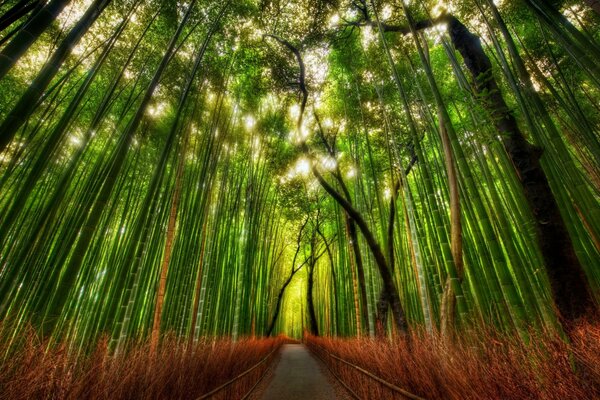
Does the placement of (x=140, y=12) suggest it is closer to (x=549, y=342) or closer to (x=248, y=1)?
(x=248, y=1)

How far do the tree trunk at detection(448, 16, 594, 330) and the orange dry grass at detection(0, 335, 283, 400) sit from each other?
229 cm

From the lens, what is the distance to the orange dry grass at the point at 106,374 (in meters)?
0.90

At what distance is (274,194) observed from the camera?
6875 mm

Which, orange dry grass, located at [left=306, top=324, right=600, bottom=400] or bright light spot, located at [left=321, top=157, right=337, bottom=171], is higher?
bright light spot, located at [left=321, top=157, right=337, bottom=171]

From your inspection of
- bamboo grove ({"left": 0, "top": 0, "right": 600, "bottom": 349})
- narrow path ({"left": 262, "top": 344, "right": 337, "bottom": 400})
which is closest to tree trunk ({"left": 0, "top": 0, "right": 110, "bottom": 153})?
bamboo grove ({"left": 0, "top": 0, "right": 600, "bottom": 349})

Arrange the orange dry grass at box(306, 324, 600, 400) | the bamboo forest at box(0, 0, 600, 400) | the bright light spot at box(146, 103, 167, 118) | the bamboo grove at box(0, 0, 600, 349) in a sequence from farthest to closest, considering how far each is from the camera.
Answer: the bright light spot at box(146, 103, 167, 118)
the bamboo grove at box(0, 0, 600, 349)
the bamboo forest at box(0, 0, 600, 400)
the orange dry grass at box(306, 324, 600, 400)

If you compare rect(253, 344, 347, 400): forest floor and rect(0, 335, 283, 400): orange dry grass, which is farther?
rect(253, 344, 347, 400): forest floor

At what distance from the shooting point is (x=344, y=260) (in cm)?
705

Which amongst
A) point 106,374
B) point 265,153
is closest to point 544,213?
point 106,374

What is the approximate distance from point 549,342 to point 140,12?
4557 mm

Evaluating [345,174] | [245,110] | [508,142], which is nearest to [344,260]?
[345,174]

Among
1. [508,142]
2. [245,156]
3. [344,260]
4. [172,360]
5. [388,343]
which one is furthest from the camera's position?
[344,260]

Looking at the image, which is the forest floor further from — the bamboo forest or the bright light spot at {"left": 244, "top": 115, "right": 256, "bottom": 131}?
the bright light spot at {"left": 244, "top": 115, "right": 256, "bottom": 131}

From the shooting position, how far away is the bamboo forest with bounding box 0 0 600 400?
1.23m
